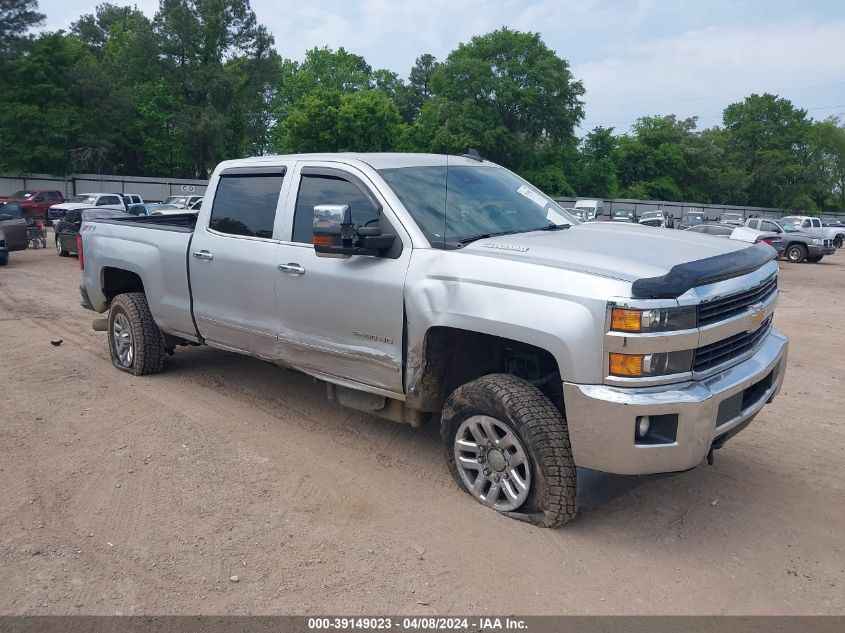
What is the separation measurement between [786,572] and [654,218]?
36.5 meters

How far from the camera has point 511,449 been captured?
404 centimetres

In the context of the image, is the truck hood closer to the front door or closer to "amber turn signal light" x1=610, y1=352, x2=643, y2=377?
"amber turn signal light" x1=610, y1=352, x2=643, y2=377

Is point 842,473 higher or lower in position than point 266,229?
lower

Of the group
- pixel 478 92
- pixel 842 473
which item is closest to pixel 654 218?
pixel 478 92

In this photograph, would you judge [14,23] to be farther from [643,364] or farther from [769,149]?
[769,149]

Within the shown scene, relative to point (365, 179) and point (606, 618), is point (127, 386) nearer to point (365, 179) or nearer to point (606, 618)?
point (365, 179)

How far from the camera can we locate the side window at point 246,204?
17.7ft

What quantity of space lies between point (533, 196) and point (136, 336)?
393 centimetres

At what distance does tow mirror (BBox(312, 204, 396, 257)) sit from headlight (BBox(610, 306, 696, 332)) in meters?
1.53

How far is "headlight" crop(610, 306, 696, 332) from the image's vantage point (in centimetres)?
345

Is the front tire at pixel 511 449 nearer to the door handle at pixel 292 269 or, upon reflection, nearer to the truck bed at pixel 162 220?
the door handle at pixel 292 269

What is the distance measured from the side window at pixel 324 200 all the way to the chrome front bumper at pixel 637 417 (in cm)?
189

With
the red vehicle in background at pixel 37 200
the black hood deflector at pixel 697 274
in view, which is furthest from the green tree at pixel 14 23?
the black hood deflector at pixel 697 274

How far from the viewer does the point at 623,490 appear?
13.9 feet
